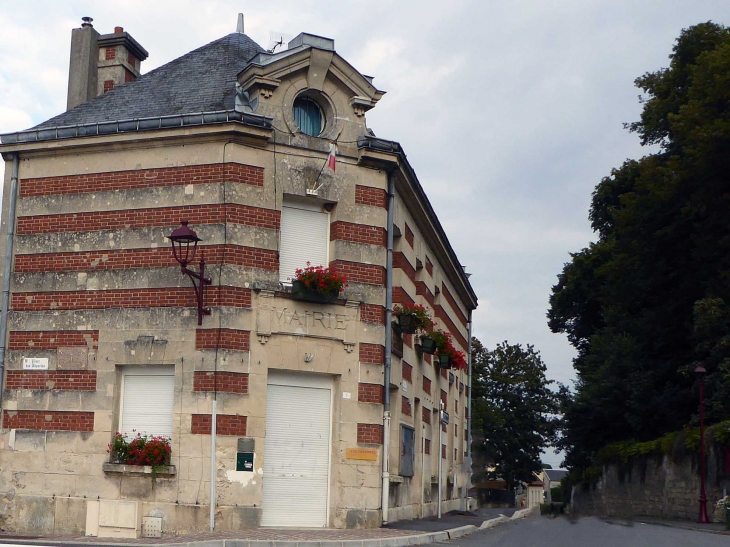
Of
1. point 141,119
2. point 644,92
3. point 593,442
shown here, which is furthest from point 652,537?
point 644,92

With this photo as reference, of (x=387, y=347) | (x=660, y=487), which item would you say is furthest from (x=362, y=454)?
(x=660, y=487)

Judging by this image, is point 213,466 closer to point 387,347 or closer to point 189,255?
point 189,255

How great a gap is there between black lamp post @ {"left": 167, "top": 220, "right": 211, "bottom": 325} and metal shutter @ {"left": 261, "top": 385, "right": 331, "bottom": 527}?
207cm

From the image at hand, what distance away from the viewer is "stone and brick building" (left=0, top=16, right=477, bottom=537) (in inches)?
612

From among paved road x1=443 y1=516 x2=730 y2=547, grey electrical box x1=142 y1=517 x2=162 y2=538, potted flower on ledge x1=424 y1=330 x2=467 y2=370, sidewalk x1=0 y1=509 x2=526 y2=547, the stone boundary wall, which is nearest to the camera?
sidewalk x1=0 y1=509 x2=526 y2=547

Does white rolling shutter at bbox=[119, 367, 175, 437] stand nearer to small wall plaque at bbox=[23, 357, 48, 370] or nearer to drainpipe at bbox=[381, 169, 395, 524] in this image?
small wall plaque at bbox=[23, 357, 48, 370]

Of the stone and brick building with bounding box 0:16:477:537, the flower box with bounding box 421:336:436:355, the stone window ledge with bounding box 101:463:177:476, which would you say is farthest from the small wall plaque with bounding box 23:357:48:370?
the flower box with bounding box 421:336:436:355

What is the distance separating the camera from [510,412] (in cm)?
6650

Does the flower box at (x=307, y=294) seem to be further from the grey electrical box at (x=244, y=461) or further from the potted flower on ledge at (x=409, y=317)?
the grey electrical box at (x=244, y=461)

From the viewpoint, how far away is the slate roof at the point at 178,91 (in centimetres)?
1744

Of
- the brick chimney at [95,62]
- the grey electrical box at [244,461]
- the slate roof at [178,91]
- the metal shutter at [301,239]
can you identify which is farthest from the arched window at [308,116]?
the grey electrical box at [244,461]

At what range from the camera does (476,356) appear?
222 feet

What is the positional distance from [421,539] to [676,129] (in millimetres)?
19655

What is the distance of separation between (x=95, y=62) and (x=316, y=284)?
8334 mm
